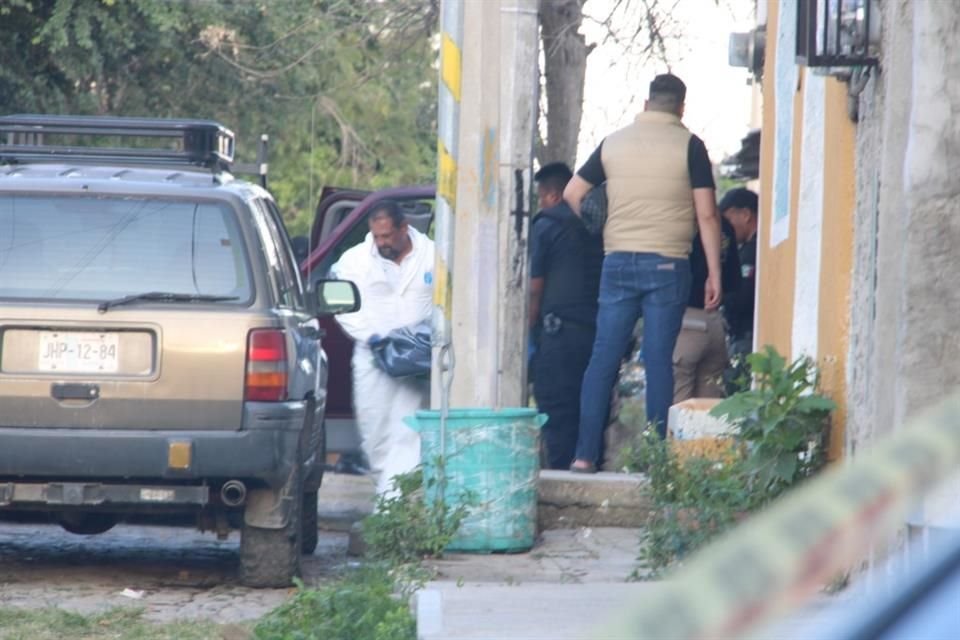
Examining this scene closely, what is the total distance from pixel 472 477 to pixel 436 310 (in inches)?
30.4

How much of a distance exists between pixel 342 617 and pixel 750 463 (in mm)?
1562

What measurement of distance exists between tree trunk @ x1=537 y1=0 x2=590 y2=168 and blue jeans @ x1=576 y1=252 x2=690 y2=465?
15.5 ft

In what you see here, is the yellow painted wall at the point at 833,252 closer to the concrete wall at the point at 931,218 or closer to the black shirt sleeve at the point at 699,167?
the black shirt sleeve at the point at 699,167

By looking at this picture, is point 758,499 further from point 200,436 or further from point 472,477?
point 200,436

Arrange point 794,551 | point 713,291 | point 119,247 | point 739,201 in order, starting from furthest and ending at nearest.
→ 1. point 739,201
2. point 713,291
3. point 119,247
4. point 794,551

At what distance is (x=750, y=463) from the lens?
598 centimetres

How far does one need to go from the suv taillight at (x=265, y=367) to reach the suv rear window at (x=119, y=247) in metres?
0.21

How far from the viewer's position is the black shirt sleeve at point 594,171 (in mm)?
8266

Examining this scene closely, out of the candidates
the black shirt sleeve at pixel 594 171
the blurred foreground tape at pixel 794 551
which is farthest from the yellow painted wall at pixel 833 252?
the blurred foreground tape at pixel 794 551

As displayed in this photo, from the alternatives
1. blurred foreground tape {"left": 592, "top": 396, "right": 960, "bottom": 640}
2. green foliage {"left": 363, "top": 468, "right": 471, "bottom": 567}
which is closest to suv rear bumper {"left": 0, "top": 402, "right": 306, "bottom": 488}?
green foliage {"left": 363, "top": 468, "right": 471, "bottom": 567}

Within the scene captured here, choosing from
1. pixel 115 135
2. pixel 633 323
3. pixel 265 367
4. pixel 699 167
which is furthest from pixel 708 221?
pixel 115 135

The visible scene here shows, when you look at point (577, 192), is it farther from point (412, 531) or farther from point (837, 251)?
point (837, 251)

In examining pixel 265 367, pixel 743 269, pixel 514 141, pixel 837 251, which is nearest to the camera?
pixel 837 251

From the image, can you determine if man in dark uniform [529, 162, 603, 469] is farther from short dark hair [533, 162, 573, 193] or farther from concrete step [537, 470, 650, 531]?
concrete step [537, 470, 650, 531]
